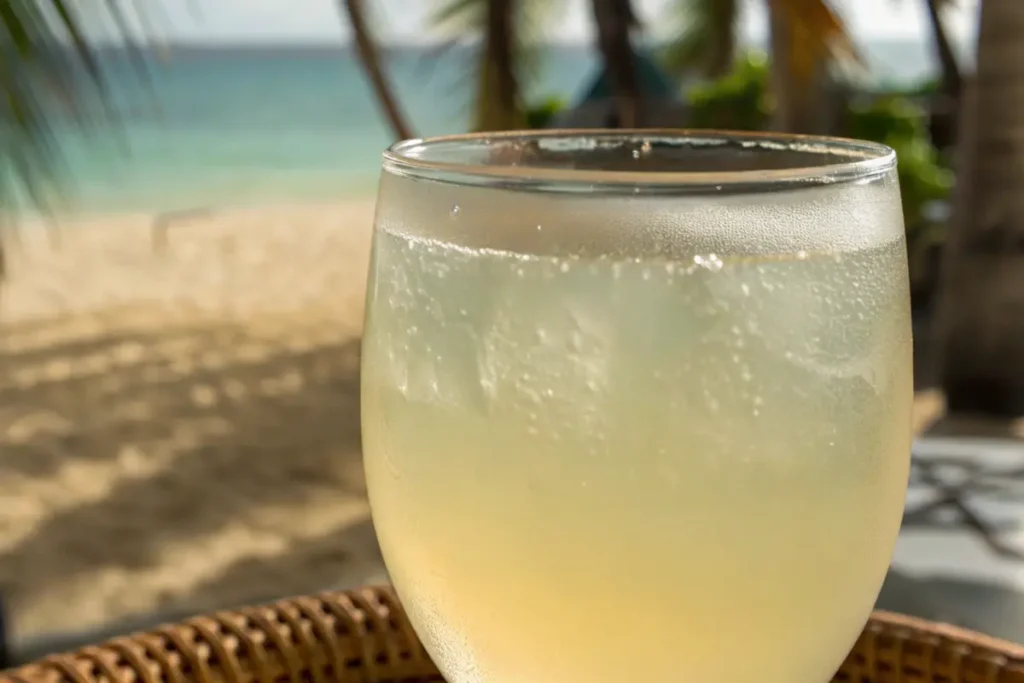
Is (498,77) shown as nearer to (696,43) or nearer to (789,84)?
(789,84)

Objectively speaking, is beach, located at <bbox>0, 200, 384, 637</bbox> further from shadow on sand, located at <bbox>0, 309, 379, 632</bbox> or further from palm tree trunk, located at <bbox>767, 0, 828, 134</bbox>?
palm tree trunk, located at <bbox>767, 0, 828, 134</bbox>

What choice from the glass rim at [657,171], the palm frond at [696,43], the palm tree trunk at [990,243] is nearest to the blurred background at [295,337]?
the palm tree trunk at [990,243]

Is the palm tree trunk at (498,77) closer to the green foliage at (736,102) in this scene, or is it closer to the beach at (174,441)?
the beach at (174,441)

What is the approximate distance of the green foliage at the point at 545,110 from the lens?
231 inches

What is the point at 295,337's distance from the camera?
438 cm

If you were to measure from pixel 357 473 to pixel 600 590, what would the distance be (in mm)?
2446

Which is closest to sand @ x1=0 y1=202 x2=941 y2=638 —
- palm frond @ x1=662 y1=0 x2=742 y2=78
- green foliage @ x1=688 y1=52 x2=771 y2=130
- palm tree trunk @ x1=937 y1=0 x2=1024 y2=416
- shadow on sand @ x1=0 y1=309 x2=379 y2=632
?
shadow on sand @ x1=0 y1=309 x2=379 y2=632

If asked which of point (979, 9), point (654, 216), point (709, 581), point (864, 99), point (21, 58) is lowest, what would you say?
point (864, 99)

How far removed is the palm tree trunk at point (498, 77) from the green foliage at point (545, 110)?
104 inches

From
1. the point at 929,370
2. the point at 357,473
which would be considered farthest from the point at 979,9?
the point at 357,473

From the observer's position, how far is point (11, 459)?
2.91 metres

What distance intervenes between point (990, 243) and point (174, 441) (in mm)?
2305

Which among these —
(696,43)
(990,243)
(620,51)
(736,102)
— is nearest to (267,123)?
(696,43)

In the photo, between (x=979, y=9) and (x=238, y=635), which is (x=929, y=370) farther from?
(x=238, y=635)
